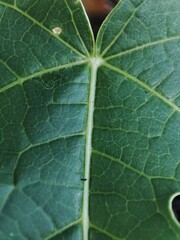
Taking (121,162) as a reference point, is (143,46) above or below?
above

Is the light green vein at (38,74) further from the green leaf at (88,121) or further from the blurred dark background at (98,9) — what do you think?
the blurred dark background at (98,9)

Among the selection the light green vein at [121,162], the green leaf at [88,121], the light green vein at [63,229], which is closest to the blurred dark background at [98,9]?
the green leaf at [88,121]

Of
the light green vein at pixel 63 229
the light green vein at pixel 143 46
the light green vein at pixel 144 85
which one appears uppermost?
the light green vein at pixel 143 46

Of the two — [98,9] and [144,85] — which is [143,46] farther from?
[98,9]

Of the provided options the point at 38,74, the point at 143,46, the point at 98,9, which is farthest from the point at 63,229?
the point at 98,9

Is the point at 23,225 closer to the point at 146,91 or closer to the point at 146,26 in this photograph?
the point at 146,91

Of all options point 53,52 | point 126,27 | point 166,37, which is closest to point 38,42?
point 53,52

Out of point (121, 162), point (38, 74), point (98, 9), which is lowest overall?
point (121, 162)

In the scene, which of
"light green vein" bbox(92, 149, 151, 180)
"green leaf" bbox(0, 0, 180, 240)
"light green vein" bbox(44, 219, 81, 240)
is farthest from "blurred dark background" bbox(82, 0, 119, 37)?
"light green vein" bbox(44, 219, 81, 240)

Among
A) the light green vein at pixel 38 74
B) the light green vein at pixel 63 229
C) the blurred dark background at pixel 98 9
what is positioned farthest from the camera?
the blurred dark background at pixel 98 9
